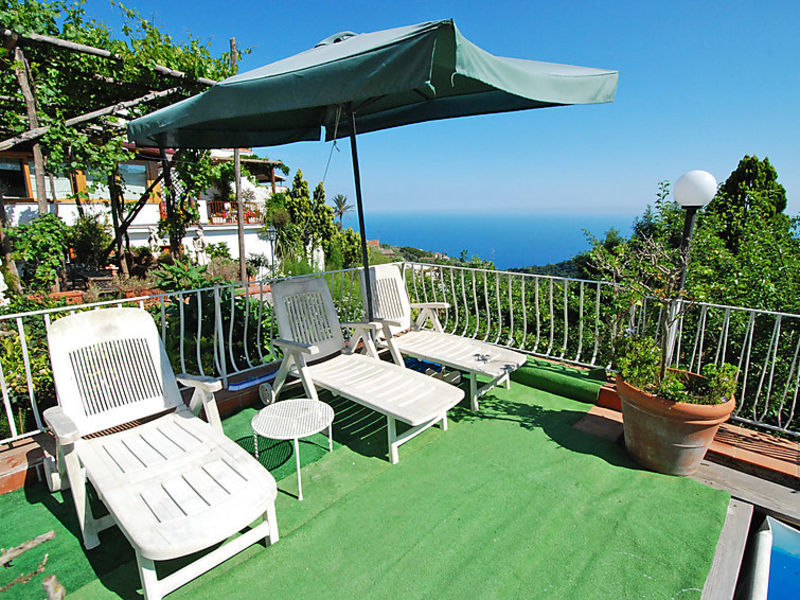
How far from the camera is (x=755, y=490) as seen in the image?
8.33ft

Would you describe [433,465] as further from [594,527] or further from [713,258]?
[713,258]

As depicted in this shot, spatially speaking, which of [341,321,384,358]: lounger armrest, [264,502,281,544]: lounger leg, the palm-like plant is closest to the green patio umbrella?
[341,321,384,358]: lounger armrest

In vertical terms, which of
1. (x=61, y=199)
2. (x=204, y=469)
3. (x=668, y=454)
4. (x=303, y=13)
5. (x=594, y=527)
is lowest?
(x=594, y=527)

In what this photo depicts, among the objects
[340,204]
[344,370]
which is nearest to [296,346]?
[344,370]

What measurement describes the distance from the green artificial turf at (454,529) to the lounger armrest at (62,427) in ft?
2.11

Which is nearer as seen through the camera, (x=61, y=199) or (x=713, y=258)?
(x=713, y=258)

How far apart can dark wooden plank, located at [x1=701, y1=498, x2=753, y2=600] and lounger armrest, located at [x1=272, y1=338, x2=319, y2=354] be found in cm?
261

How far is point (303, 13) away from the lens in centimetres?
1556

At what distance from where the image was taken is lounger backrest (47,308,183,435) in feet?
8.13

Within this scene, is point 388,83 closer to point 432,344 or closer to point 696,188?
point 696,188

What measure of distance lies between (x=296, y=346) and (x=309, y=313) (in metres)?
0.68

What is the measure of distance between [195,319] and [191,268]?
61 centimetres

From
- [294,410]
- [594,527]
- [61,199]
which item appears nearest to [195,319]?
[294,410]

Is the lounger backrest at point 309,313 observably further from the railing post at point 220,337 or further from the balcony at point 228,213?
the balcony at point 228,213
